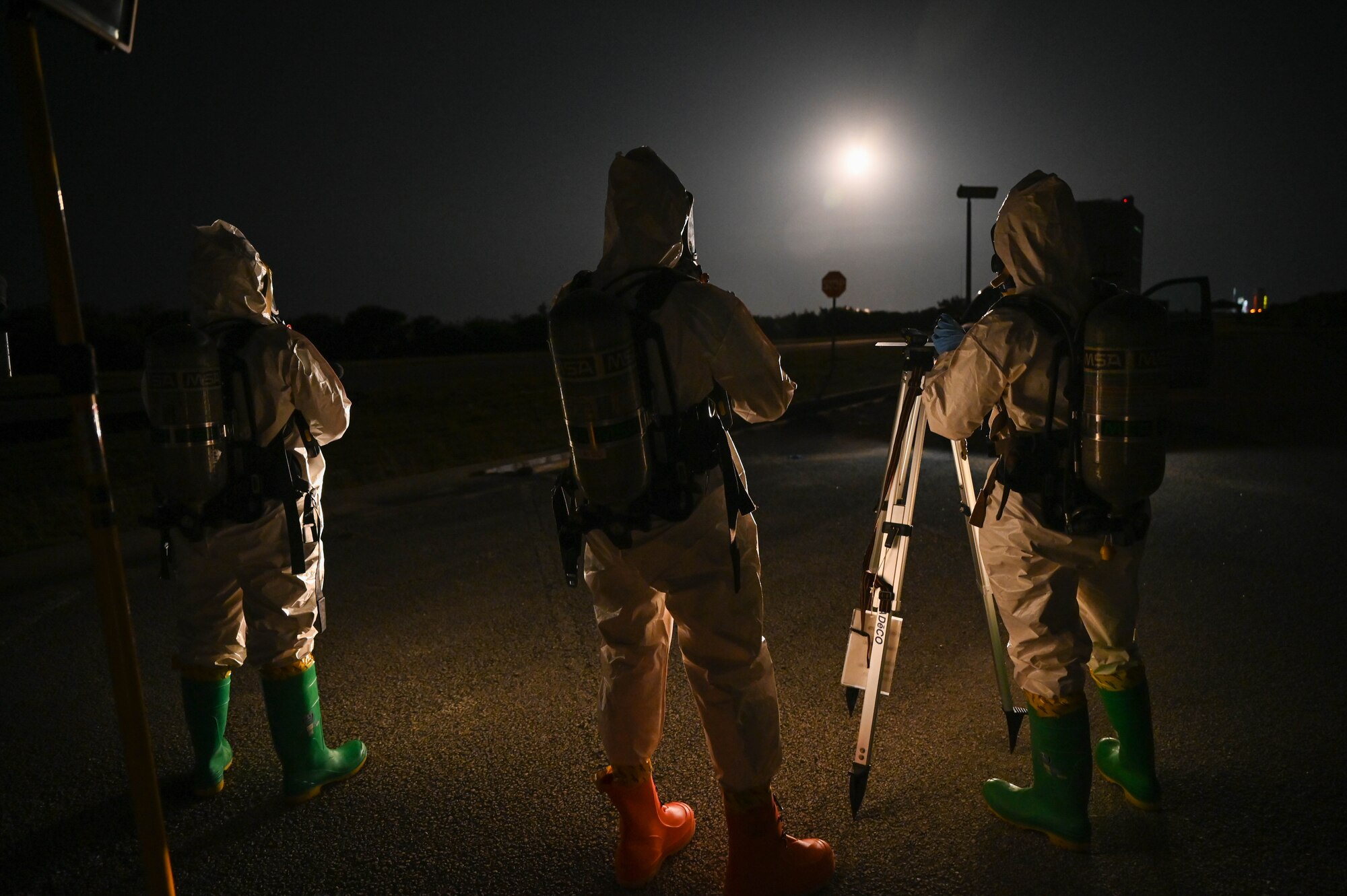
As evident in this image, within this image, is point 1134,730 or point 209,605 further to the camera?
point 209,605

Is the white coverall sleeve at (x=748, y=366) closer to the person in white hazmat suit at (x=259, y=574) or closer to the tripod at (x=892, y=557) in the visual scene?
the tripod at (x=892, y=557)

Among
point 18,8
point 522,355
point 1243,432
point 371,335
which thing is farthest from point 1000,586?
point 371,335

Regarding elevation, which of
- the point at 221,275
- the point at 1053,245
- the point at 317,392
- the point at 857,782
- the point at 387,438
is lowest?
the point at 857,782

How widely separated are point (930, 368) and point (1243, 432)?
951cm

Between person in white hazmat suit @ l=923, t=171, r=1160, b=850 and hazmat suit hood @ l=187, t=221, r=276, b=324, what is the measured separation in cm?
253

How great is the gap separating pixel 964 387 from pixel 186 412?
2559 mm

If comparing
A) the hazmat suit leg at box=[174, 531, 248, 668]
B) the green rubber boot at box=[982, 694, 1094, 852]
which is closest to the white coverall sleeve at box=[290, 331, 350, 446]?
the hazmat suit leg at box=[174, 531, 248, 668]

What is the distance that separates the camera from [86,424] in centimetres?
164

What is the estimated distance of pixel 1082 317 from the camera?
8.05ft

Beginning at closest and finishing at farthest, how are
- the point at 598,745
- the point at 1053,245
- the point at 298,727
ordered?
the point at 1053,245
the point at 298,727
the point at 598,745

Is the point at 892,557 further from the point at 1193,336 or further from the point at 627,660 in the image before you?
the point at 1193,336

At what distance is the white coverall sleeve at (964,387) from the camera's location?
251cm

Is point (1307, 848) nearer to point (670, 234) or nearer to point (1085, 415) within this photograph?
point (1085, 415)

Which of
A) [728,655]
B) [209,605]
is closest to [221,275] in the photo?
[209,605]
